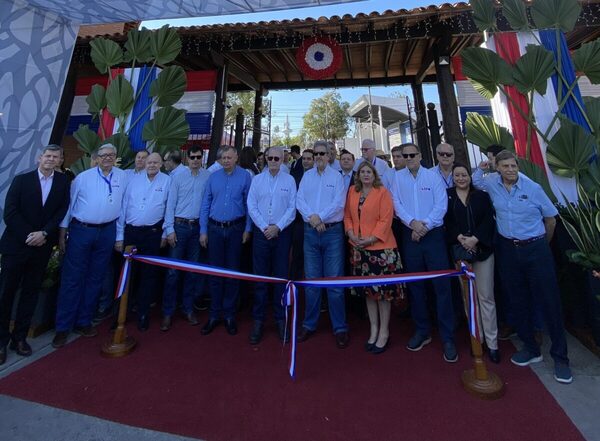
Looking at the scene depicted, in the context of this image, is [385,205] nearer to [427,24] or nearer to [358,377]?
[358,377]

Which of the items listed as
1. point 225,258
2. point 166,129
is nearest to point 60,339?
point 225,258

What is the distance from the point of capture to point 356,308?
3.71 meters

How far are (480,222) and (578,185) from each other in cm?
146

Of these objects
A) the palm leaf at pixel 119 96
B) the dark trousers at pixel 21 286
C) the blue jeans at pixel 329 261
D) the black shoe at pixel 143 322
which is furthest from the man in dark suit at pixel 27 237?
the blue jeans at pixel 329 261

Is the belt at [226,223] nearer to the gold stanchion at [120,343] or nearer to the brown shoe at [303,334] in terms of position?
the gold stanchion at [120,343]

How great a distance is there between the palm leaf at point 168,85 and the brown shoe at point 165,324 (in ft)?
11.5

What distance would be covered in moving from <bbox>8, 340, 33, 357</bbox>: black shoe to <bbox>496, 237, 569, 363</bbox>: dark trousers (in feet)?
14.2

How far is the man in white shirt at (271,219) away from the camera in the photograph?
10.1 ft

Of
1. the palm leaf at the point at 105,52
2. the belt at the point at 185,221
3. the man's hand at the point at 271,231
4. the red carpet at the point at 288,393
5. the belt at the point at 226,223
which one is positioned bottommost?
the red carpet at the point at 288,393

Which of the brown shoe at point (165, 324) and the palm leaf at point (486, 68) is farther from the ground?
the palm leaf at point (486, 68)

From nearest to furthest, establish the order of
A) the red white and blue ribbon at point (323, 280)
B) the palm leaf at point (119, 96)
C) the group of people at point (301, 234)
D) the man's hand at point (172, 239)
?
1. the red white and blue ribbon at point (323, 280)
2. the group of people at point (301, 234)
3. the man's hand at point (172, 239)
4. the palm leaf at point (119, 96)

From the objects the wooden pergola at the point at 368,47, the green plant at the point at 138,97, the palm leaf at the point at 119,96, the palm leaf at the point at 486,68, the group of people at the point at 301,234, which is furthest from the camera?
the wooden pergola at the point at 368,47

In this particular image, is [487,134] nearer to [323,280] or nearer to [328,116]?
[323,280]

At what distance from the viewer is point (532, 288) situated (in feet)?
8.00
